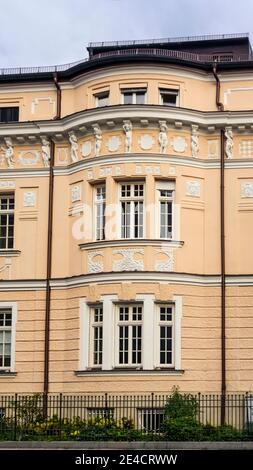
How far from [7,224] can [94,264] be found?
442cm

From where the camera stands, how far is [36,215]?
1470 inches

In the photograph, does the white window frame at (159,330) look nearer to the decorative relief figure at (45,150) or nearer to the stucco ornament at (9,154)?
the decorative relief figure at (45,150)

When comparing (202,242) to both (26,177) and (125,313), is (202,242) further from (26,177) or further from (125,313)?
(26,177)

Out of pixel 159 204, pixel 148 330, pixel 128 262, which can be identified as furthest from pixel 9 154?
pixel 148 330

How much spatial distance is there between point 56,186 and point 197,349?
838 cm

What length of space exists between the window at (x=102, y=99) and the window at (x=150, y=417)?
37.7 feet

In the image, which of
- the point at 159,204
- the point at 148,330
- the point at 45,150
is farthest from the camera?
the point at 45,150

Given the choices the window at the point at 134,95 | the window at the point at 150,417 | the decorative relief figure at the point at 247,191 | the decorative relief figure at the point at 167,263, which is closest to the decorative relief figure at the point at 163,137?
the window at the point at 134,95

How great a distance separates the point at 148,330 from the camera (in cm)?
3431

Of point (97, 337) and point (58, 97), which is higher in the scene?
point (58, 97)

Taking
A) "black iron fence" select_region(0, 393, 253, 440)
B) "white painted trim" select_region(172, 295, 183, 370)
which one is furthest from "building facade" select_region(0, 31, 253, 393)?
"black iron fence" select_region(0, 393, 253, 440)

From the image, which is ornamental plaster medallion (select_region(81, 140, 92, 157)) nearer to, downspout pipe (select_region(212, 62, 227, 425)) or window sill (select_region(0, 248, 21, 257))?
window sill (select_region(0, 248, 21, 257))

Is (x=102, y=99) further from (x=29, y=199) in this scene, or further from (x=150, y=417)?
(x=150, y=417)
